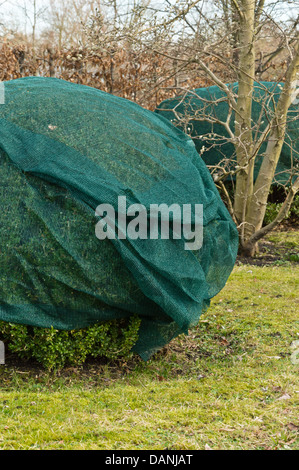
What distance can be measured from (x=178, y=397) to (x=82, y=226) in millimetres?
1348

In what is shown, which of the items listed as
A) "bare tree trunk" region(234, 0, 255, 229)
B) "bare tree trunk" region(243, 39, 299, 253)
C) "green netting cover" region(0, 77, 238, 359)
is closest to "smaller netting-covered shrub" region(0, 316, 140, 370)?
"green netting cover" region(0, 77, 238, 359)

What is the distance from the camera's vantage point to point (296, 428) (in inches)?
118

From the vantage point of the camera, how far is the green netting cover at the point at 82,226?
3.49 m

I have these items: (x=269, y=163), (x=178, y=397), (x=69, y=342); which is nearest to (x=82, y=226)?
(x=69, y=342)

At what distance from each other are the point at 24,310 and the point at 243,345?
2136 mm

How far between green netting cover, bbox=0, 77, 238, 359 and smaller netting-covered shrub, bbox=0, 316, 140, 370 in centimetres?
10

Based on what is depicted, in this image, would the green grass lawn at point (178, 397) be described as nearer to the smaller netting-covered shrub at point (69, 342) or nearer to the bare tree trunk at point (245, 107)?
the smaller netting-covered shrub at point (69, 342)

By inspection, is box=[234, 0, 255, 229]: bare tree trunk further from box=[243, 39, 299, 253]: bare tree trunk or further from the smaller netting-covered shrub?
the smaller netting-covered shrub

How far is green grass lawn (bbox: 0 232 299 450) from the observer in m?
2.89

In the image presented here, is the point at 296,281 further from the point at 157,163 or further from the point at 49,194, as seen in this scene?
the point at 49,194

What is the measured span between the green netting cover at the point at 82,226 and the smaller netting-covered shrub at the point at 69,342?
104mm

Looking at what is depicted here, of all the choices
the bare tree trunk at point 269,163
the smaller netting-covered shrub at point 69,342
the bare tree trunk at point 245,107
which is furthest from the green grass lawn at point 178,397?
the bare tree trunk at point 245,107
